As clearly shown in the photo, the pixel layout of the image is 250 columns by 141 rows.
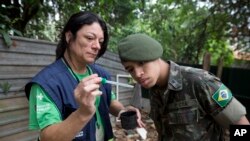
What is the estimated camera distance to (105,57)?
19.5 feet

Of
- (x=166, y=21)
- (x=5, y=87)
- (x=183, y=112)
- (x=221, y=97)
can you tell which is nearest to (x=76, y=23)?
(x=183, y=112)

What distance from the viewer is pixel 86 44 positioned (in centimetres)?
186

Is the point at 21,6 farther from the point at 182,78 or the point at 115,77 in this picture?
the point at 182,78

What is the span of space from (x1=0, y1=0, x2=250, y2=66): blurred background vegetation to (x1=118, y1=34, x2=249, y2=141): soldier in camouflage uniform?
2.30 metres

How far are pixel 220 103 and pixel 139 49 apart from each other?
551 mm

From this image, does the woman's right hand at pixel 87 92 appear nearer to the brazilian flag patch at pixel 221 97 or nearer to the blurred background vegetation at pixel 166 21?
the brazilian flag patch at pixel 221 97

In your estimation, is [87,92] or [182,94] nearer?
[87,92]

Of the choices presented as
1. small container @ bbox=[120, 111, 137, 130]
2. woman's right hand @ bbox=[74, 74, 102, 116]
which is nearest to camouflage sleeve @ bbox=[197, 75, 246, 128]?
small container @ bbox=[120, 111, 137, 130]

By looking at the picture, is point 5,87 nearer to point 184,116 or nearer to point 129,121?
point 129,121

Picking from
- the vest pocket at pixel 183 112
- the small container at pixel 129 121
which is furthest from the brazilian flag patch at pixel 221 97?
the small container at pixel 129 121

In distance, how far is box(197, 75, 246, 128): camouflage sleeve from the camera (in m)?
1.64

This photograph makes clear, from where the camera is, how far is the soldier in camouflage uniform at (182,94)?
1661mm

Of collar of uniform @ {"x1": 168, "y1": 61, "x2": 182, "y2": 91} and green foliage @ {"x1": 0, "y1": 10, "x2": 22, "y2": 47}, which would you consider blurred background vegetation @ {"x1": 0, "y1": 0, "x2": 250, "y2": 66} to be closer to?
green foliage @ {"x1": 0, "y1": 10, "x2": 22, "y2": 47}

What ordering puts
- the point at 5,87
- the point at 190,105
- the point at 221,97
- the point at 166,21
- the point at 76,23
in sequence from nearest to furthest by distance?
the point at 221,97 < the point at 190,105 < the point at 76,23 < the point at 5,87 < the point at 166,21
